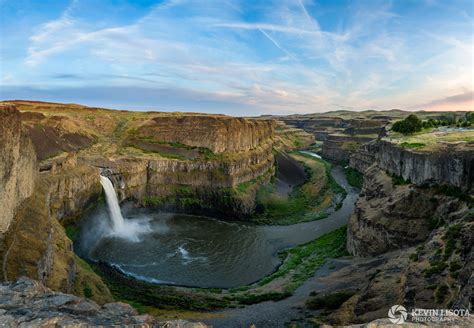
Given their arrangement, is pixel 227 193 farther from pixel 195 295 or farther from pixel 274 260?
pixel 195 295

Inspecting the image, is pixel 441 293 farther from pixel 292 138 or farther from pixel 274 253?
pixel 292 138

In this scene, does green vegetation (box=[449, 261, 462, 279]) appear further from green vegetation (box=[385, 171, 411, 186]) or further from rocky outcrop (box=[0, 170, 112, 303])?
rocky outcrop (box=[0, 170, 112, 303])

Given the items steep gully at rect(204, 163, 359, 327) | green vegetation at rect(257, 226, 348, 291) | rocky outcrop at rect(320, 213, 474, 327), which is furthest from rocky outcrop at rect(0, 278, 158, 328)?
green vegetation at rect(257, 226, 348, 291)

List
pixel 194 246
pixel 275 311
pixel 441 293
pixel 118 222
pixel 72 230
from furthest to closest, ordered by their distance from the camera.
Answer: pixel 118 222 < pixel 194 246 < pixel 72 230 < pixel 275 311 < pixel 441 293

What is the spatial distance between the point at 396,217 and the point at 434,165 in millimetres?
5422

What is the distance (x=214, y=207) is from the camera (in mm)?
59562

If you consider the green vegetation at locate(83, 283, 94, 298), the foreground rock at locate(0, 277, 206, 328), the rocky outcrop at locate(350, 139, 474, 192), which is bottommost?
the green vegetation at locate(83, 283, 94, 298)

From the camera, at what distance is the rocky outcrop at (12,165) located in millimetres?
19294

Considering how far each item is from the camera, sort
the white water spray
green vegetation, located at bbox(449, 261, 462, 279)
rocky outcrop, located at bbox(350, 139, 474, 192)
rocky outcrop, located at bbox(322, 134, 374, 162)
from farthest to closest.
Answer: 1. rocky outcrop, located at bbox(322, 134, 374, 162)
2. the white water spray
3. rocky outcrop, located at bbox(350, 139, 474, 192)
4. green vegetation, located at bbox(449, 261, 462, 279)

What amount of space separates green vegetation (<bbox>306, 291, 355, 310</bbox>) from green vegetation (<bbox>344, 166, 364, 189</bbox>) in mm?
53914

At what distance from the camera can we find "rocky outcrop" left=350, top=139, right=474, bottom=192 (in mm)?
26391

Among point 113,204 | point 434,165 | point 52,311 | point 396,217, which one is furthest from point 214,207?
point 52,311

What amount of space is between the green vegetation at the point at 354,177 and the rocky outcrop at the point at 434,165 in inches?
1444

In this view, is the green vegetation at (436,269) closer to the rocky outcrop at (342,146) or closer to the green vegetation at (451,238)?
the green vegetation at (451,238)
